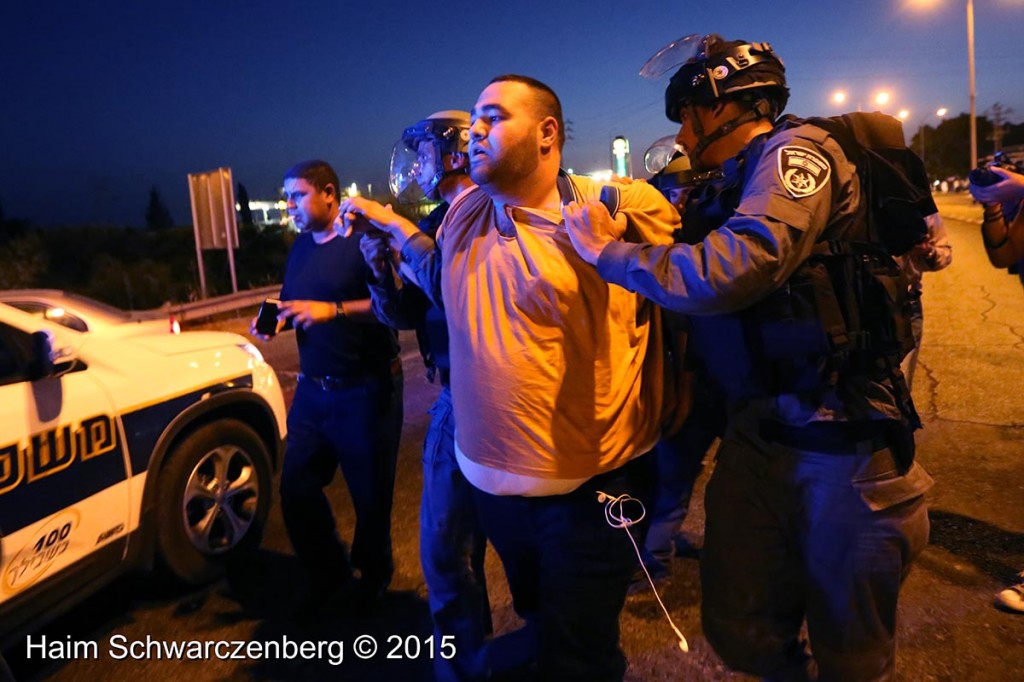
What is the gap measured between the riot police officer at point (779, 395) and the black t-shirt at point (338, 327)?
1648 millimetres

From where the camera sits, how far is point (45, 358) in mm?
2984

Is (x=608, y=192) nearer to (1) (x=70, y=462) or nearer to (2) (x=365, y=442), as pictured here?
(2) (x=365, y=442)

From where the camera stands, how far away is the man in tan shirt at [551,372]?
1.98m

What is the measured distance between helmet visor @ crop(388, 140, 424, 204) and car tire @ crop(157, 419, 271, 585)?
1764mm

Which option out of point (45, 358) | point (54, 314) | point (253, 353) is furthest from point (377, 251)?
point (253, 353)

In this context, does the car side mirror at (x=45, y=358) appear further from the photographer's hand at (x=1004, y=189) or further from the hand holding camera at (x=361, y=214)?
the photographer's hand at (x=1004, y=189)

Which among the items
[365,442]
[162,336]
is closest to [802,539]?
[365,442]

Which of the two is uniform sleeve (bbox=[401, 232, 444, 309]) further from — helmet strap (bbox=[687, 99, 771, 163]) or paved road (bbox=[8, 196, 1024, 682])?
paved road (bbox=[8, 196, 1024, 682])

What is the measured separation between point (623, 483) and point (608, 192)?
0.79 metres

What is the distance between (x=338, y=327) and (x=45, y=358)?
1.12 metres

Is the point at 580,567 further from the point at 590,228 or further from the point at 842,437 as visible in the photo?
the point at 590,228

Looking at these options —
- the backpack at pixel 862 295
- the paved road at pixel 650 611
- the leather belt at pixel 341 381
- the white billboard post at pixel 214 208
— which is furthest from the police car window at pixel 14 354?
the white billboard post at pixel 214 208

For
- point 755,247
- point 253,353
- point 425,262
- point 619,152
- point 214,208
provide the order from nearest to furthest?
point 755,247, point 425,262, point 253,353, point 214,208, point 619,152

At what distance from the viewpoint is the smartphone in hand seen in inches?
130
